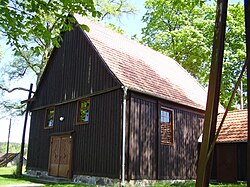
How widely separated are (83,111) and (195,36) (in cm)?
1533

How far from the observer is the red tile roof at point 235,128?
44.8 ft

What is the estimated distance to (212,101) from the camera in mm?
1722

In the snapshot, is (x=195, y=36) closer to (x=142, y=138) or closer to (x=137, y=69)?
(x=137, y=69)

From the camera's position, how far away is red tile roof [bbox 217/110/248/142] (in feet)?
44.8

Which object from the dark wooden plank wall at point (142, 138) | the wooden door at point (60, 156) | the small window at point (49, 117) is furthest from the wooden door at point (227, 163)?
the small window at point (49, 117)

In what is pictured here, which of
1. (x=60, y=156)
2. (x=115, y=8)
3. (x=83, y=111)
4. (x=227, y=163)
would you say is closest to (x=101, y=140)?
(x=83, y=111)

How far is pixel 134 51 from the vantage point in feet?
51.8

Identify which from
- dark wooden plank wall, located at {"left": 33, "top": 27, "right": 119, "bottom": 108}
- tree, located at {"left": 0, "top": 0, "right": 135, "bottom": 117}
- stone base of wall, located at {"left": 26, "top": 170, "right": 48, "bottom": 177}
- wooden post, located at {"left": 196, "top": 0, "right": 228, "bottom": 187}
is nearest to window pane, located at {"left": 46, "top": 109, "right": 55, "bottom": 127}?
dark wooden plank wall, located at {"left": 33, "top": 27, "right": 119, "bottom": 108}

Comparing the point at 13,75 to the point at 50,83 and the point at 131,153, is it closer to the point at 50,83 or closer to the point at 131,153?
the point at 50,83

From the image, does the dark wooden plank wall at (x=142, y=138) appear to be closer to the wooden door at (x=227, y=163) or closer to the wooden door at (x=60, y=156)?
the wooden door at (x=60, y=156)

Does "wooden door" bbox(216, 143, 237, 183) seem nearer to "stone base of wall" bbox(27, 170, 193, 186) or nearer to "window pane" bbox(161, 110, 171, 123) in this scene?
"stone base of wall" bbox(27, 170, 193, 186)

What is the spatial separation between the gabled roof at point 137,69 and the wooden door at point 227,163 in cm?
237

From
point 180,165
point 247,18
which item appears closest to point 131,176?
point 180,165

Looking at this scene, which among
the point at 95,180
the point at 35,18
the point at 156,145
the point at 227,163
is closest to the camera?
the point at 35,18
